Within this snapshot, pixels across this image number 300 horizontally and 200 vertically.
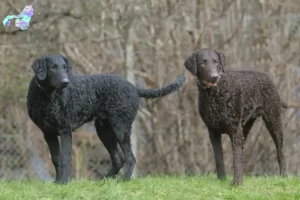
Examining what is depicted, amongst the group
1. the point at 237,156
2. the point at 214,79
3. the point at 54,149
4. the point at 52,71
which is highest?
the point at 52,71

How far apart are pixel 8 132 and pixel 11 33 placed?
1.52 m

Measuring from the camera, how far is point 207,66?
22.4 feet

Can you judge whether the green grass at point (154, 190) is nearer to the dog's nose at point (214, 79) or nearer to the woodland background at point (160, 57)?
the dog's nose at point (214, 79)

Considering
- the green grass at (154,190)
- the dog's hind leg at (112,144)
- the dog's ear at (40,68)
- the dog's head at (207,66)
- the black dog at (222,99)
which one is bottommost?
the green grass at (154,190)

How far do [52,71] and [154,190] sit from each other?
1.64m

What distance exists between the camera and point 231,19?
32.0 ft

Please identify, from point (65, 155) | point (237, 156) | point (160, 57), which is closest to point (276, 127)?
point (237, 156)

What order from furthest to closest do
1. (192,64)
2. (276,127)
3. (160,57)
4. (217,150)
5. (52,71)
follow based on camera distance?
(160,57) → (276,127) → (217,150) → (192,64) → (52,71)

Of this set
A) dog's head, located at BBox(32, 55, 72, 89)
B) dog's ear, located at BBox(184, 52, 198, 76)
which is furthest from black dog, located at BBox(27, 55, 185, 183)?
dog's ear, located at BBox(184, 52, 198, 76)

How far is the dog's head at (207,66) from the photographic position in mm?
6762

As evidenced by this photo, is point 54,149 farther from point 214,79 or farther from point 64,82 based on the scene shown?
point 214,79

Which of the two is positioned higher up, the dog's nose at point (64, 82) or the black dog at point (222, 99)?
the dog's nose at point (64, 82)

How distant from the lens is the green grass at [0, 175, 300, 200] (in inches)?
242

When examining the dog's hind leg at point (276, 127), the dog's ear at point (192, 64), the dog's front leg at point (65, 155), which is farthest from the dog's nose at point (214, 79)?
the dog's front leg at point (65, 155)
